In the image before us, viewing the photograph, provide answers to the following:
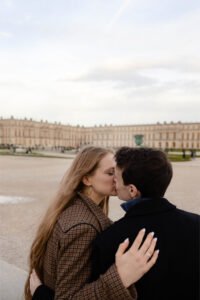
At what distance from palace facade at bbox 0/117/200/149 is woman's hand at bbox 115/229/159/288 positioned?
10286 centimetres

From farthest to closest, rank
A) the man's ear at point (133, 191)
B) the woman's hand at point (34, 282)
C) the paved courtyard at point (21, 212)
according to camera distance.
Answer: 1. the paved courtyard at point (21, 212)
2. the woman's hand at point (34, 282)
3. the man's ear at point (133, 191)

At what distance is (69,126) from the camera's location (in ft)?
451

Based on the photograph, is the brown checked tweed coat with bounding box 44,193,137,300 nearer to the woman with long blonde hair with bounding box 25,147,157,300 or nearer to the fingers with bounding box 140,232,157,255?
the woman with long blonde hair with bounding box 25,147,157,300

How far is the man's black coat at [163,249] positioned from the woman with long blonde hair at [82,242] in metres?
0.05

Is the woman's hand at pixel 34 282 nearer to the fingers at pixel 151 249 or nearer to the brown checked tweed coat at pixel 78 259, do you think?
the brown checked tweed coat at pixel 78 259

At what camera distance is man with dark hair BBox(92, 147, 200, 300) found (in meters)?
1.33

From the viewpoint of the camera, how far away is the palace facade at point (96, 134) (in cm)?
11400

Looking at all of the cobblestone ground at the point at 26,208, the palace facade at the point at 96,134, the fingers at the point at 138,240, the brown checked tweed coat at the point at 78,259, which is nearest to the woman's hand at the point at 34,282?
the brown checked tweed coat at the point at 78,259

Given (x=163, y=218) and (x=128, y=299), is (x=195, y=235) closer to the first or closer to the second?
(x=163, y=218)

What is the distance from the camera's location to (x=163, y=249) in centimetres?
133

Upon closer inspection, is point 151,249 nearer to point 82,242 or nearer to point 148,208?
point 148,208

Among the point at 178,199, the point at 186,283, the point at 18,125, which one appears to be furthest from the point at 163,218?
the point at 18,125

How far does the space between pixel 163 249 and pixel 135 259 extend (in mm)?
116

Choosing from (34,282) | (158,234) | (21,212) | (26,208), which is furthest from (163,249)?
(26,208)
